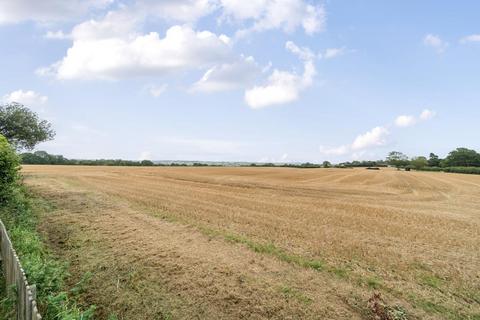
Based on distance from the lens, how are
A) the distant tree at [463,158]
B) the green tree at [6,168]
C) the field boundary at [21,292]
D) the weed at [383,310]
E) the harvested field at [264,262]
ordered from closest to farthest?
the field boundary at [21,292], the weed at [383,310], the harvested field at [264,262], the green tree at [6,168], the distant tree at [463,158]

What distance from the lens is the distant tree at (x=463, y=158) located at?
103125mm

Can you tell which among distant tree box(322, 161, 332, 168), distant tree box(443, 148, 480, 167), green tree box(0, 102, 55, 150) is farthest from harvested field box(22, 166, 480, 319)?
distant tree box(443, 148, 480, 167)

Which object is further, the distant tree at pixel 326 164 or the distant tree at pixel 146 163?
the distant tree at pixel 326 164

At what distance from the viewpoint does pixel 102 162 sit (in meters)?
87.1

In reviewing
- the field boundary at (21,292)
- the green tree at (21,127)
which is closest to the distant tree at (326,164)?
Answer: the green tree at (21,127)

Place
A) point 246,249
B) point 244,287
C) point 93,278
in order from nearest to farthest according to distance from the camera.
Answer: point 244,287, point 93,278, point 246,249

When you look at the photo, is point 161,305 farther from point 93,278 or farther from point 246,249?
point 246,249

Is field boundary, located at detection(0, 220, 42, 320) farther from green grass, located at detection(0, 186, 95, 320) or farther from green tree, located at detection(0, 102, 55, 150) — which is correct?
green tree, located at detection(0, 102, 55, 150)

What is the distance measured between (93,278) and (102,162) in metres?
86.3

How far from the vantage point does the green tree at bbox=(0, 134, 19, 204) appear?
1279 centimetres

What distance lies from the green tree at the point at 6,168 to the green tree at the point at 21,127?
17.4 m

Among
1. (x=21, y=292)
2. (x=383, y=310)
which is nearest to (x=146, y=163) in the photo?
(x=21, y=292)

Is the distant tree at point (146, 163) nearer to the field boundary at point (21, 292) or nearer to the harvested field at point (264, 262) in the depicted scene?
the harvested field at point (264, 262)

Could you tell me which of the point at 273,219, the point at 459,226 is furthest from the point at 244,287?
the point at 459,226
